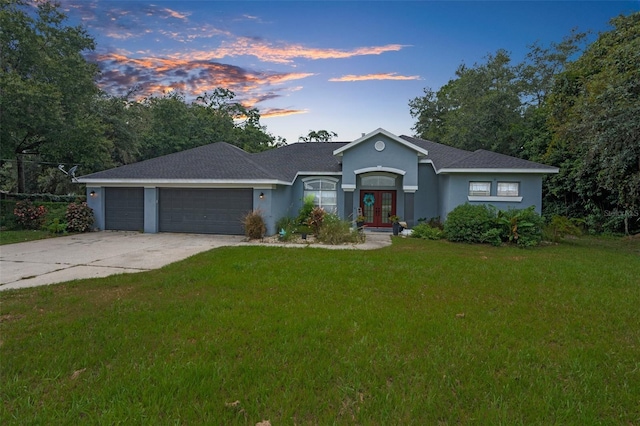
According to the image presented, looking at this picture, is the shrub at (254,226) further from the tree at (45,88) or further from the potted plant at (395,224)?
the tree at (45,88)

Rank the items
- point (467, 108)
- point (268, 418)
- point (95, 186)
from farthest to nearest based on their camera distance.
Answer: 1. point (467, 108)
2. point (95, 186)
3. point (268, 418)

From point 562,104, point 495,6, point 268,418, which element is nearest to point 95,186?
point 268,418

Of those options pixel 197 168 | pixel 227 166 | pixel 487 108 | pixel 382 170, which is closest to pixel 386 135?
pixel 382 170

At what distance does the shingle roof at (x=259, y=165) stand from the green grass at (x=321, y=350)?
8378 millimetres

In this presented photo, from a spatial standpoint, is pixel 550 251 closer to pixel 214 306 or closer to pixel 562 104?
pixel 562 104

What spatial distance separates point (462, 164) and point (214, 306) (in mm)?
13492

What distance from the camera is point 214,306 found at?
195 inches

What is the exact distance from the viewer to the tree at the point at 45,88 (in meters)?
15.1

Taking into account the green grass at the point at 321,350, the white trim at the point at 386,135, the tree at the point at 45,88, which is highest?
the tree at the point at 45,88

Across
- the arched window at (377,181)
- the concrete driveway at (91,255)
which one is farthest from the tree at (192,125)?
the arched window at (377,181)

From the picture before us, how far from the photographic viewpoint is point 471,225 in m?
12.3

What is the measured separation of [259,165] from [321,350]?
13.3m

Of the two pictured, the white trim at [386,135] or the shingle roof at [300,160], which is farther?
the shingle roof at [300,160]

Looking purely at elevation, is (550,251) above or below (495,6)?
below
